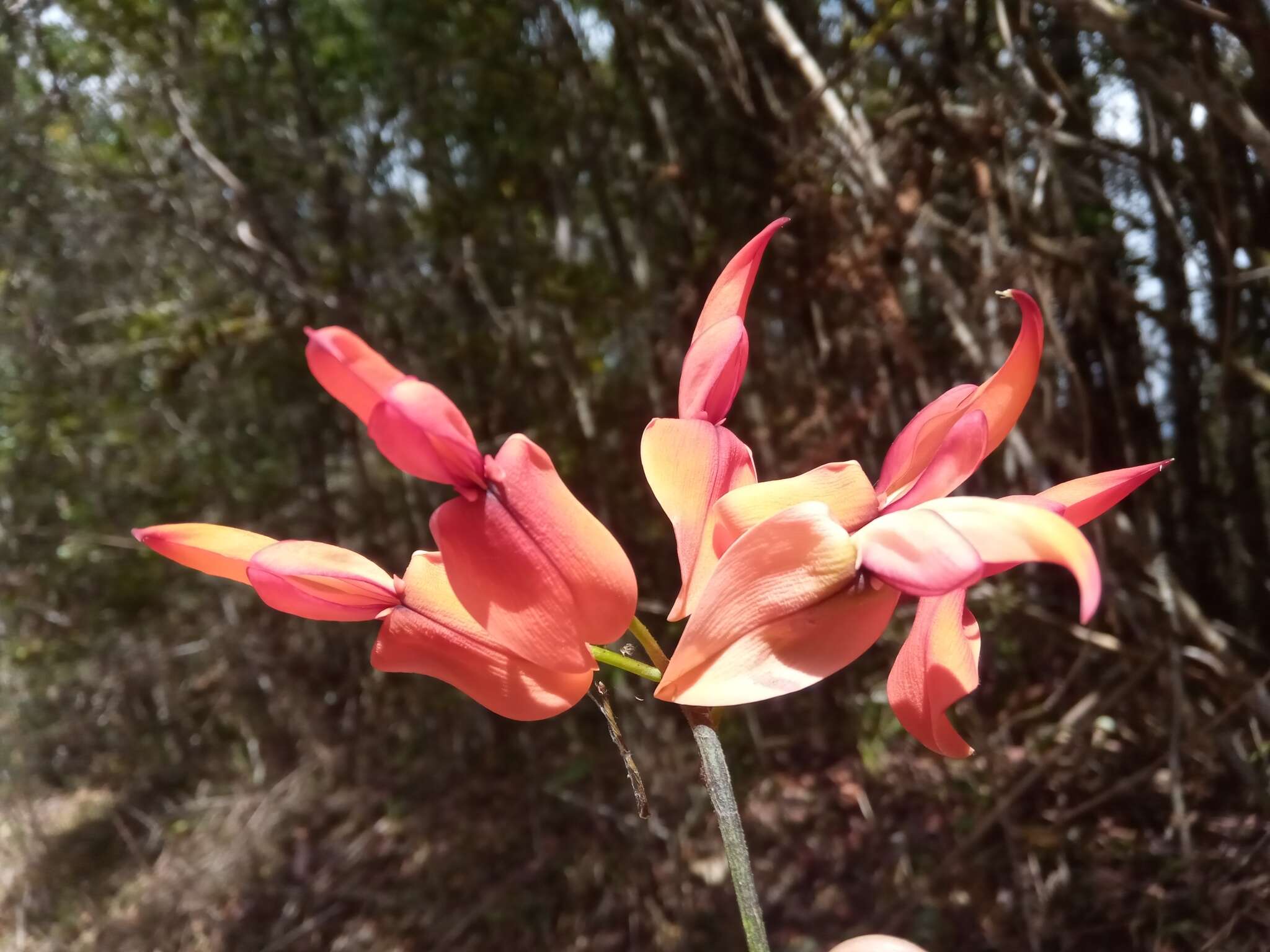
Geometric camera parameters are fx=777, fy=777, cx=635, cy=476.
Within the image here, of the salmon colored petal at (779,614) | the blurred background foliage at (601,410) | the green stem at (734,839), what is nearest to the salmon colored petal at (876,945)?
the green stem at (734,839)

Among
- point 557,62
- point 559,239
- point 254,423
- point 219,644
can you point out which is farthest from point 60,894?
point 557,62

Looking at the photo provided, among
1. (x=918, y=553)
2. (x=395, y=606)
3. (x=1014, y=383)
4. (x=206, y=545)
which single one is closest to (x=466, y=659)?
(x=395, y=606)

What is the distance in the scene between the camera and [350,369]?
377mm

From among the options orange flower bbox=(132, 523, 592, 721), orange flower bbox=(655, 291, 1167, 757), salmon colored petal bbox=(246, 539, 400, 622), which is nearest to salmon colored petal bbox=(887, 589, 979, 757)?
orange flower bbox=(655, 291, 1167, 757)

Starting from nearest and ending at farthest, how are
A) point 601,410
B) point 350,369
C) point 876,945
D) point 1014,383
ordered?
point 350,369 < point 1014,383 < point 876,945 < point 601,410

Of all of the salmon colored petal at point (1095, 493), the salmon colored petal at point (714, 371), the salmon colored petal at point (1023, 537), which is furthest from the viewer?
the salmon colored petal at point (714, 371)

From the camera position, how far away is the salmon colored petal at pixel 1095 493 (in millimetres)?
451

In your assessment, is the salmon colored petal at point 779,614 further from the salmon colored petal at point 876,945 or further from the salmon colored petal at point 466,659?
the salmon colored petal at point 876,945

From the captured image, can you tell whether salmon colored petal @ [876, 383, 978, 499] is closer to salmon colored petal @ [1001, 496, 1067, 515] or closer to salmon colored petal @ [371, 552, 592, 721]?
salmon colored petal @ [1001, 496, 1067, 515]

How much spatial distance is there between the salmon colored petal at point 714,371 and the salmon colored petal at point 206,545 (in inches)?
11.6

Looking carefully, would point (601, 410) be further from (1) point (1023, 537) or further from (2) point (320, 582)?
(1) point (1023, 537)

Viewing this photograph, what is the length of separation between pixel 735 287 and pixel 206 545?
1.28 feet

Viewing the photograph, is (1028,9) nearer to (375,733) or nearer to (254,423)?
(254,423)

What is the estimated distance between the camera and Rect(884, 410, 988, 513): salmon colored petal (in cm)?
46
